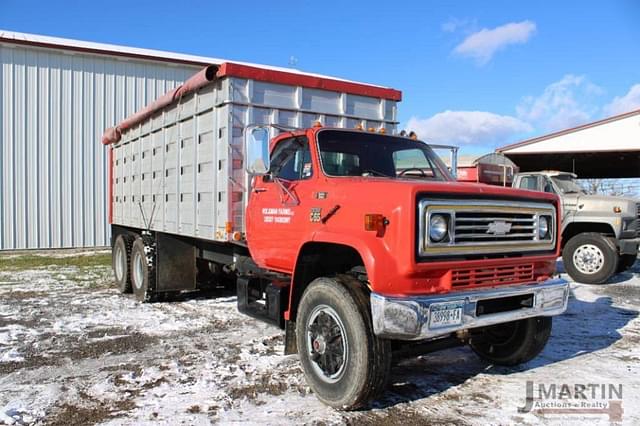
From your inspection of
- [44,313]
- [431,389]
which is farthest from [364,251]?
[44,313]

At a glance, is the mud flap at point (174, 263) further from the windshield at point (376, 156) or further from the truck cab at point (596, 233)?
the truck cab at point (596, 233)

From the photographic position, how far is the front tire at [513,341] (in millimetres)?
5094

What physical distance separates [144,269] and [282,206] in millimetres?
4212

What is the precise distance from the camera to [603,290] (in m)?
9.97

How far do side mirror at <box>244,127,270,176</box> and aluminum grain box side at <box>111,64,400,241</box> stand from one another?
4.07 ft

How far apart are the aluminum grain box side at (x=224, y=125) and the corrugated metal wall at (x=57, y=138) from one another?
9.65m

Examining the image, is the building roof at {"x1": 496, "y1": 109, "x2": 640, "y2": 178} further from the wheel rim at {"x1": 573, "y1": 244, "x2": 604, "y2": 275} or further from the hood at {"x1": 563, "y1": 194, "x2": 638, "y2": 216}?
the wheel rim at {"x1": 573, "y1": 244, "x2": 604, "y2": 275}

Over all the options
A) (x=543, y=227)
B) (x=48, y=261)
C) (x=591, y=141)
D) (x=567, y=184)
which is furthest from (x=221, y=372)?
(x=591, y=141)

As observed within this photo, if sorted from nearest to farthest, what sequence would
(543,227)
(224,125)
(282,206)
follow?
1. (543,227)
2. (282,206)
3. (224,125)

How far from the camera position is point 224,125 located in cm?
606

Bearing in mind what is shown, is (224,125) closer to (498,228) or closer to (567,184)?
(498,228)

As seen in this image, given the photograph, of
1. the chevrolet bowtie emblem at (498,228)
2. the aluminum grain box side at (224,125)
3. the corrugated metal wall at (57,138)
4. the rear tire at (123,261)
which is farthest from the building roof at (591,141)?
the chevrolet bowtie emblem at (498,228)

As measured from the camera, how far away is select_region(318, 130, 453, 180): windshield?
16.2 ft

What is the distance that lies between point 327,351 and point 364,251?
94 cm
